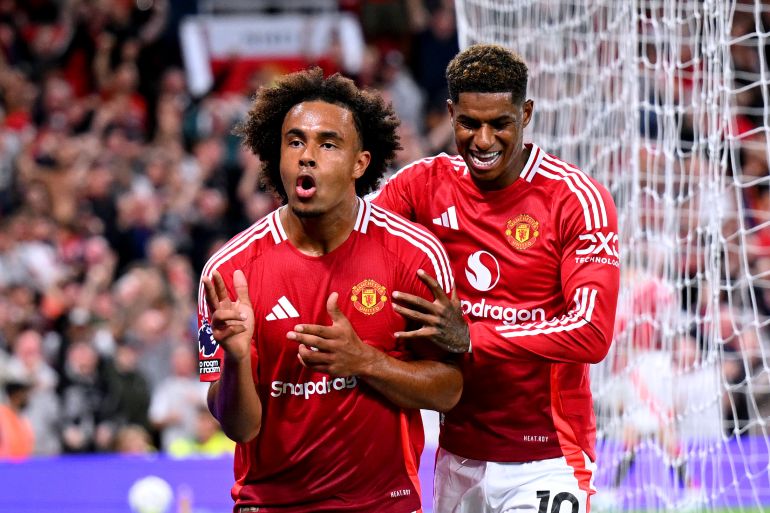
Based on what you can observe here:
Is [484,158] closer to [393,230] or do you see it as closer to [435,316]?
[393,230]

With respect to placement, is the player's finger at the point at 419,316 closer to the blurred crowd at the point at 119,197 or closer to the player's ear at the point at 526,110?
the player's ear at the point at 526,110

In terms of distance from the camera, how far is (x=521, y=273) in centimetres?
491

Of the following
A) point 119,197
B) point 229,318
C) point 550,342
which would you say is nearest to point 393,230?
point 550,342

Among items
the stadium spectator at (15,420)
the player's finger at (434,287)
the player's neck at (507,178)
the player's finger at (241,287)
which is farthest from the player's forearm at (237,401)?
the stadium spectator at (15,420)

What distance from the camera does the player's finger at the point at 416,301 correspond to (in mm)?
4285

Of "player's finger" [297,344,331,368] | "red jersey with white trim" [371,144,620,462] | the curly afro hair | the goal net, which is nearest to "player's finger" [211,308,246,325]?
"player's finger" [297,344,331,368]

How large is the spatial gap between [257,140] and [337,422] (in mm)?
1092

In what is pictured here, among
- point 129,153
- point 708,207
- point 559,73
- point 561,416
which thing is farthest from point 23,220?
point 561,416

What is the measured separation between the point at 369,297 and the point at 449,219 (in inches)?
29.3

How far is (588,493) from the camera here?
4.97 metres

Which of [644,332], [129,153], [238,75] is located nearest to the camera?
[644,332]

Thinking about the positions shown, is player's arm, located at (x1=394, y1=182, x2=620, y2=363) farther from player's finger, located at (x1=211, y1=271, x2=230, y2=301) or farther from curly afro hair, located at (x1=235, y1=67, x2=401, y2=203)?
player's finger, located at (x1=211, y1=271, x2=230, y2=301)

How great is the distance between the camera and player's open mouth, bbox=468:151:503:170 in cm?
475

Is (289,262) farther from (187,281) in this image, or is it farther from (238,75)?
(238,75)
